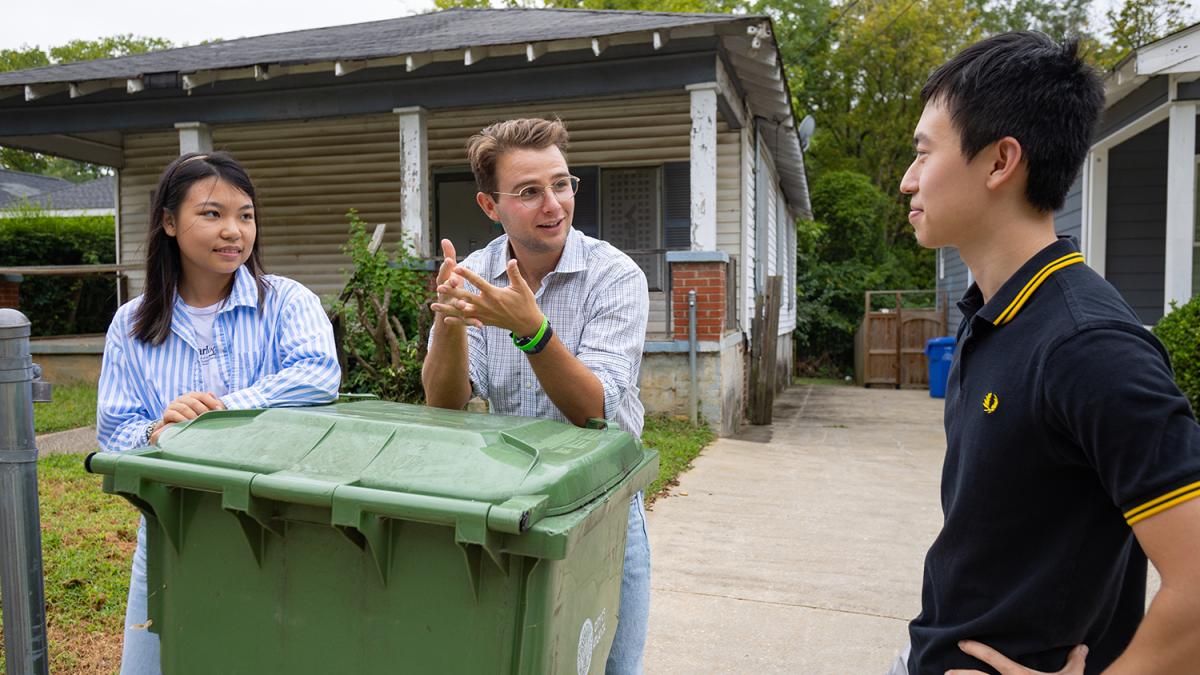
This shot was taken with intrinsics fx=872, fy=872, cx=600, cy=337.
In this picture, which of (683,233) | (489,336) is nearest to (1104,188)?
(683,233)

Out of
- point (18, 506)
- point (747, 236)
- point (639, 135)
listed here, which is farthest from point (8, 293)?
point (18, 506)

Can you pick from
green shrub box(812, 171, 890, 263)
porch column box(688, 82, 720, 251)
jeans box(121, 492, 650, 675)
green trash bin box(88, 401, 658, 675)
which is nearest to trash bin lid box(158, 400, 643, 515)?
green trash bin box(88, 401, 658, 675)

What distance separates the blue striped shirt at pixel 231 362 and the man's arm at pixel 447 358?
0.24m

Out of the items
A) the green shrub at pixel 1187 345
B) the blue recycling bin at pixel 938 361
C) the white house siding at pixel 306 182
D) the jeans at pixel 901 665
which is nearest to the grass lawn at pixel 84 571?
the jeans at pixel 901 665

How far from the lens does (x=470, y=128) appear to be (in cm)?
1121

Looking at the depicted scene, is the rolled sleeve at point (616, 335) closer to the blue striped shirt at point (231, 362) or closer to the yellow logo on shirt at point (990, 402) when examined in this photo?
the blue striped shirt at point (231, 362)

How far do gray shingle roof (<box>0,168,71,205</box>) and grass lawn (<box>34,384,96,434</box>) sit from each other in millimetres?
19577

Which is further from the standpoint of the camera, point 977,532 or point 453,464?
point 453,464

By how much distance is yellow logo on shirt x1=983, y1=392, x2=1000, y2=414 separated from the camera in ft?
3.97

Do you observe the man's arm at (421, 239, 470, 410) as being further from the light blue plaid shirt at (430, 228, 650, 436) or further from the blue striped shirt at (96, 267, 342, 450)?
the blue striped shirt at (96, 267, 342, 450)

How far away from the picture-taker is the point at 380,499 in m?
1.44

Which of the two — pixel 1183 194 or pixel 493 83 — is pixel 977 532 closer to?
pixel 1183 194

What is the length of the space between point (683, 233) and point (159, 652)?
941 cm

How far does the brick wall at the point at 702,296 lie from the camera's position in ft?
28.0
